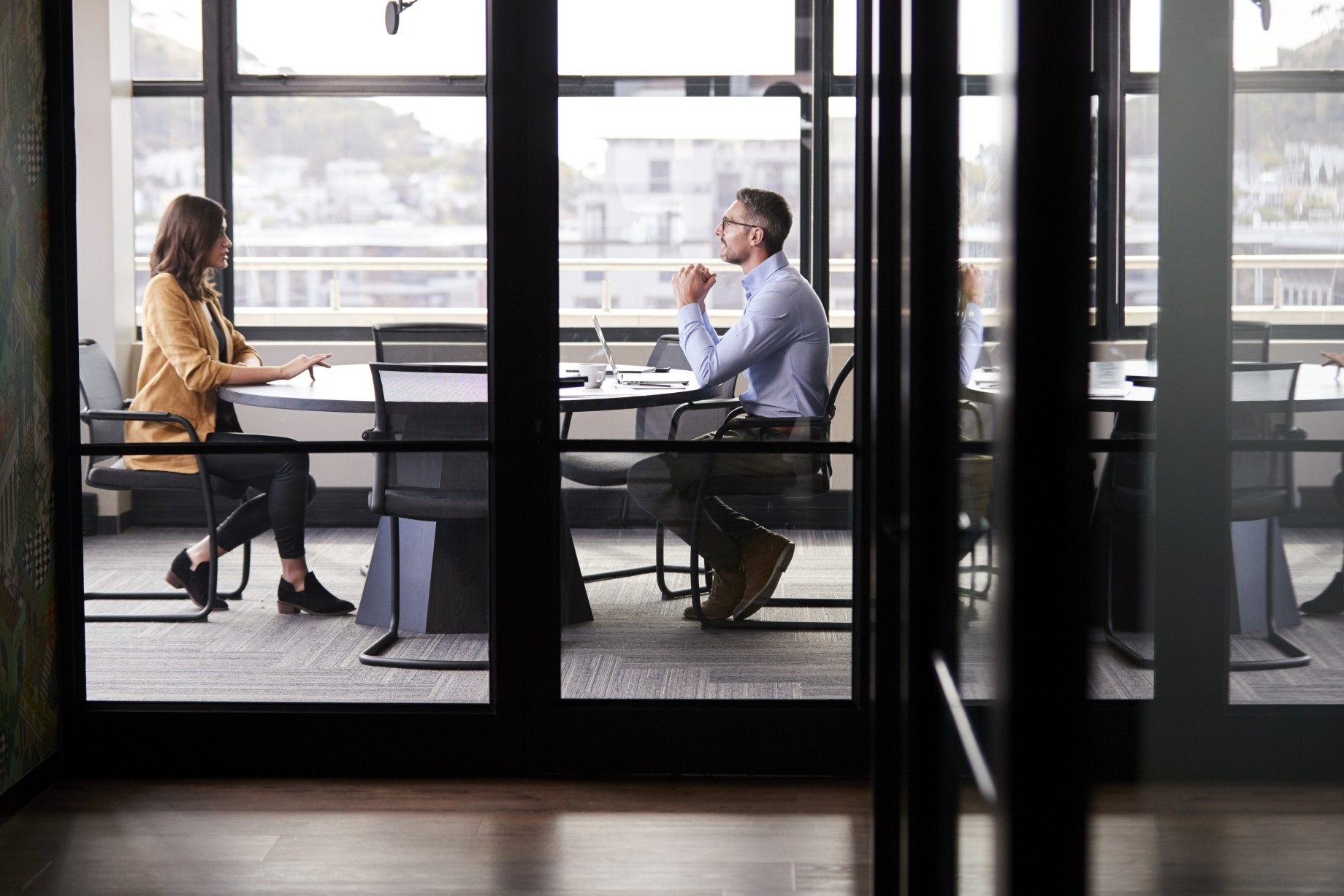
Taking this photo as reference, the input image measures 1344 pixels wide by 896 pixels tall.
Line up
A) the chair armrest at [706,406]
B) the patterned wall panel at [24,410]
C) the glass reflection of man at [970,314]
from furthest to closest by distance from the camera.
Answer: the chair armrest at [706,406] → the patterned wall panel at [24,410] → the glass reflection of man at [970,314]

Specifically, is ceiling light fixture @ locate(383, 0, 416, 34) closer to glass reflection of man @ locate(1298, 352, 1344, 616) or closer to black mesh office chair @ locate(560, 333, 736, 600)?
black mesh office chair @ locate(560, 333, 736, 600)

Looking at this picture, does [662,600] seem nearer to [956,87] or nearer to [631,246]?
[631,246]

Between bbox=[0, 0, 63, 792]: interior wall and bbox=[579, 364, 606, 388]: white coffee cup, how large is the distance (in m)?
1.17

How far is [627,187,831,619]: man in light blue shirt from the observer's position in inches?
111


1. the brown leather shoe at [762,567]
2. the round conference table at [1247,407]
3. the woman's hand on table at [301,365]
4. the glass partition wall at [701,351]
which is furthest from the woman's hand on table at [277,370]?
the round conference table at [1247,407]

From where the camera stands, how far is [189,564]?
2.92 m

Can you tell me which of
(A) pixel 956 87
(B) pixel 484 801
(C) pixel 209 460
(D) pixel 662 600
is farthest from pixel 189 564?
(A) pixel 956 87

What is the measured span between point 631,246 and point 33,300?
1277 millimetres

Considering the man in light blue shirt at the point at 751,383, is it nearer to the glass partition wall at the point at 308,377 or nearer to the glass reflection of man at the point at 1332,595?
the glass partition wall at the point at 308,377

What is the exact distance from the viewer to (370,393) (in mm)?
2877

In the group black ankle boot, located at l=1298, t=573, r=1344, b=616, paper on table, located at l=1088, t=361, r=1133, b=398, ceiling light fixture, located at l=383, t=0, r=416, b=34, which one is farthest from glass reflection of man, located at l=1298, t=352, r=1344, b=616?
ceiling light fixture, located at l=383, t=0, r=416, b=34

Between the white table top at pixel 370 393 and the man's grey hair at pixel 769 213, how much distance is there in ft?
1.14

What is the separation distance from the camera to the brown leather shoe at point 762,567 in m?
2.91

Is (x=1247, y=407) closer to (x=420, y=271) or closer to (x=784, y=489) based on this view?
(x=784, y=489)
